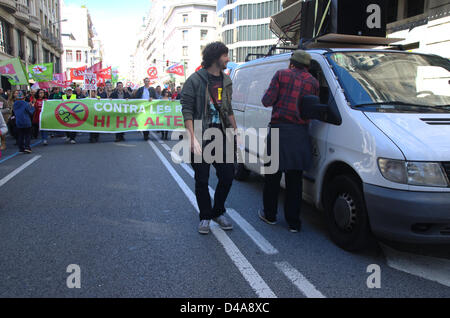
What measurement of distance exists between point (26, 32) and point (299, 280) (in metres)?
37.5

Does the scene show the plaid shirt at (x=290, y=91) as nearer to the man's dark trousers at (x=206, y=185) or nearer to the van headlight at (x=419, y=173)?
the man's dark trousers at (x=206, y=185)

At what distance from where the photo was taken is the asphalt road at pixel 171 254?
10.1 ft

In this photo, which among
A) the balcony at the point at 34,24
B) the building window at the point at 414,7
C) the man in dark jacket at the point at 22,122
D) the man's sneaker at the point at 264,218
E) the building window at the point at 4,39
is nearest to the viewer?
the man's sneaker at the point at 264,218

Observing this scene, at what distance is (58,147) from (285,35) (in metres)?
7.94

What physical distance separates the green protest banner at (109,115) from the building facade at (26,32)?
1786 centimetres

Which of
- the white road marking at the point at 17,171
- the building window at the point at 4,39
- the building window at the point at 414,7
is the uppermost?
the building window at the point at 4,39

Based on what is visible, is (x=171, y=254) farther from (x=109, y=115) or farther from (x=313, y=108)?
(x=109, y=115)

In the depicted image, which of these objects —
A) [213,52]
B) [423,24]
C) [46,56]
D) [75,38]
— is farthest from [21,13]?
[75,38]

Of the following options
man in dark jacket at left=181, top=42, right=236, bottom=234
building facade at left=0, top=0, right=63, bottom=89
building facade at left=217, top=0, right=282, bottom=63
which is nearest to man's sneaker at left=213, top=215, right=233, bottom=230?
man in dark jacket at left=181, top=42, right=236, bottom=234

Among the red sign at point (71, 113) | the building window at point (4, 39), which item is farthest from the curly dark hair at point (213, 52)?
the building window at point (4, 39)

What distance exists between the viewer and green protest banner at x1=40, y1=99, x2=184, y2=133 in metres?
13.0

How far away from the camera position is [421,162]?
10.1 feet
